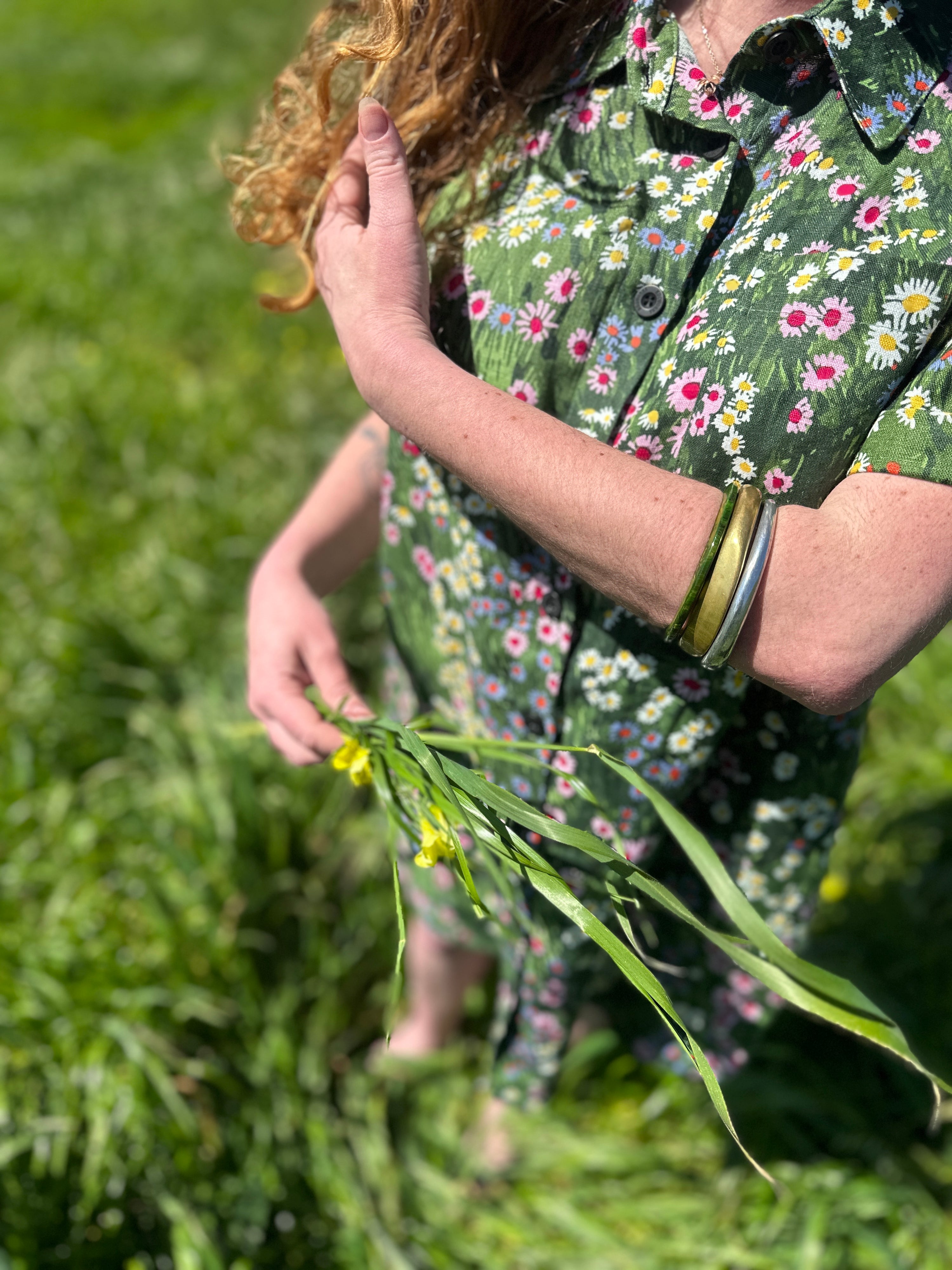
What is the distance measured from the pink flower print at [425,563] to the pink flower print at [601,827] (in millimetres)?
377

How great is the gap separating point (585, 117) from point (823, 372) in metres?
0.39

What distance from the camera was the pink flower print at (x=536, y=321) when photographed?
0.92 m

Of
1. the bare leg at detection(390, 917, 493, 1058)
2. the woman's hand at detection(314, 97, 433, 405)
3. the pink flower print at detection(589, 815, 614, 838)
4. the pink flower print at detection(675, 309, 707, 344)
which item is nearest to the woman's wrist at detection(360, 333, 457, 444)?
the woman's hand at detection(314, 97, 433, 405)

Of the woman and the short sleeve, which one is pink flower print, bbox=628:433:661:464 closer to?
the woman

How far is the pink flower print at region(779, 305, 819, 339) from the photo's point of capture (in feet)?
2.60

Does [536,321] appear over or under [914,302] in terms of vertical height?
under

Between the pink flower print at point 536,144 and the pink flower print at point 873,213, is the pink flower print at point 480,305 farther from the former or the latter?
the pink flower print at point 873,213

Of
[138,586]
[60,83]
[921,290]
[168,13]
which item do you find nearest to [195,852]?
[138,586]

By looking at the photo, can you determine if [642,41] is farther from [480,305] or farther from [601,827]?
[601,827]

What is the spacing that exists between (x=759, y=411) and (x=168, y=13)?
426 inches

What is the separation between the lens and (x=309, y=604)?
1.27 m

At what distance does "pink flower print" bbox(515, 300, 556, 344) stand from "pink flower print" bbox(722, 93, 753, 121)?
24 cm

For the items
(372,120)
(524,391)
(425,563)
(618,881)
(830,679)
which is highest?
(372,120)

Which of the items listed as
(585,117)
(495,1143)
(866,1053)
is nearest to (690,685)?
(585,117)
